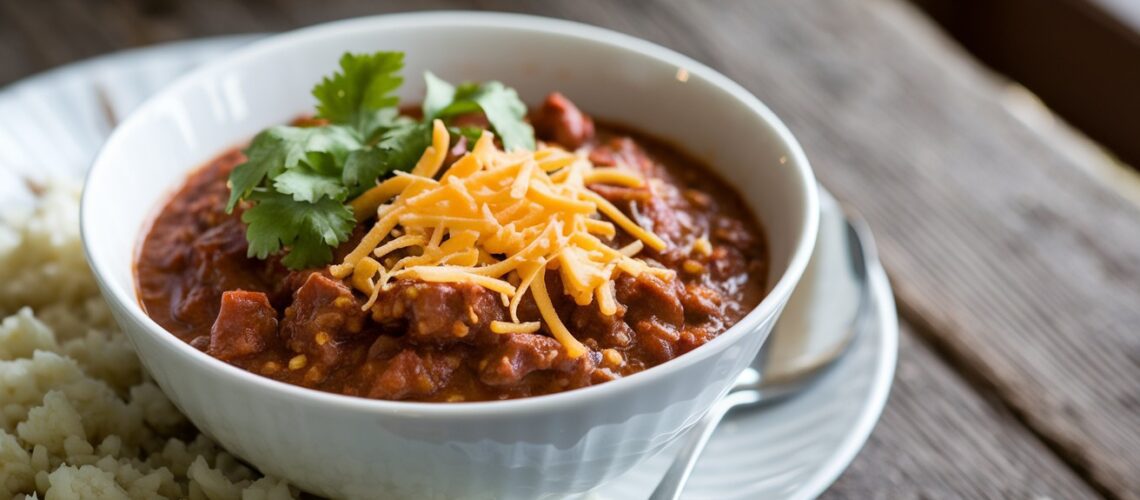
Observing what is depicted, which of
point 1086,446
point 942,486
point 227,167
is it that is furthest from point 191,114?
point 1086,446

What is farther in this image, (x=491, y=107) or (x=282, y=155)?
(x=491, y=107)

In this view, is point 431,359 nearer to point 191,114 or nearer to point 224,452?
point 224,452

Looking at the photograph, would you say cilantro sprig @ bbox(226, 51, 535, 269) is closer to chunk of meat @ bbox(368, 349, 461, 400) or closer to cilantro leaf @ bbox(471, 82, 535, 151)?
cilantro leaf @ bbox(471, 82, 535, 151)

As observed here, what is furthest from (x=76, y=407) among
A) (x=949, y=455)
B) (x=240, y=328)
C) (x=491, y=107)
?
(x=949, y=455)

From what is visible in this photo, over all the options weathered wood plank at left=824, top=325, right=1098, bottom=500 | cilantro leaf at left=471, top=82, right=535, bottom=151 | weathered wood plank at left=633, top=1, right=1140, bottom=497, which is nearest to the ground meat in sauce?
cilantro leaf at left=471, top=82, right=535, bottom=151

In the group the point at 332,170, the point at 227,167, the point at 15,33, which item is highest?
the point at 332,170

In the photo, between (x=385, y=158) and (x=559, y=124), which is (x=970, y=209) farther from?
(x=385, y=158)
